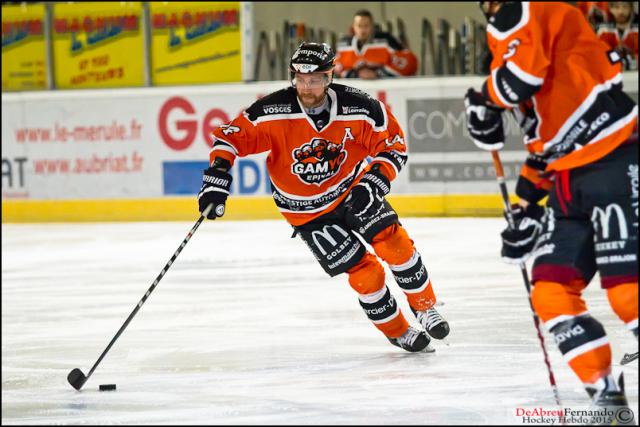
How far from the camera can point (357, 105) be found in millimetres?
4930

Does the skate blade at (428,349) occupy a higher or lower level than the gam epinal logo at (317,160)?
lower

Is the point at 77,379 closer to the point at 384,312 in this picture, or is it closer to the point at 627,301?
the point at 384,312

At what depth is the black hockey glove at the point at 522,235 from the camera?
3506 mm

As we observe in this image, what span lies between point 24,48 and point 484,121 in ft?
28.7

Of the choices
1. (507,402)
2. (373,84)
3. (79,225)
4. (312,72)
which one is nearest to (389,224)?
(312,72)

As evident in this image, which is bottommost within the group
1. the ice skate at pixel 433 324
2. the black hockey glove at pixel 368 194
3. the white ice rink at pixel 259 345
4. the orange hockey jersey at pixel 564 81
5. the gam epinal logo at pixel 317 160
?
the white ice rink at pixel 259 345

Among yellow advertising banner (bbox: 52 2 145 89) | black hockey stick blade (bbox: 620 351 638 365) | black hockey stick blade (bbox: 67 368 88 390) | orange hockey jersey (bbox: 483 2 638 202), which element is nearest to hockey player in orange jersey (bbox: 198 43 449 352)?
black hockey stick blade (bbox: 620 351 638 365)

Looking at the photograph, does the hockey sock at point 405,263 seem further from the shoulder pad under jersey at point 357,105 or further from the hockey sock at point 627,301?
the hockey sock at point 627,301

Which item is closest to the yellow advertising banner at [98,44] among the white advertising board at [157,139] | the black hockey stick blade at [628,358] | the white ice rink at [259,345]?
the white advertising board at [157,139]

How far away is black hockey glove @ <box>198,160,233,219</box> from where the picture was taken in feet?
15.0

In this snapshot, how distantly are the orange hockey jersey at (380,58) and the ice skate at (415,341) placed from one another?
19.1ft

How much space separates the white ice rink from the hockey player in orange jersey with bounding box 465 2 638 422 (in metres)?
0.34

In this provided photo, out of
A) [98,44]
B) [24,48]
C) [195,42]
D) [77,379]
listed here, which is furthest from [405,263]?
[24,48]

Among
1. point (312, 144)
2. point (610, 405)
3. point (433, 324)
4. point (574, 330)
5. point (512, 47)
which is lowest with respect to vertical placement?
point (433, 324)
